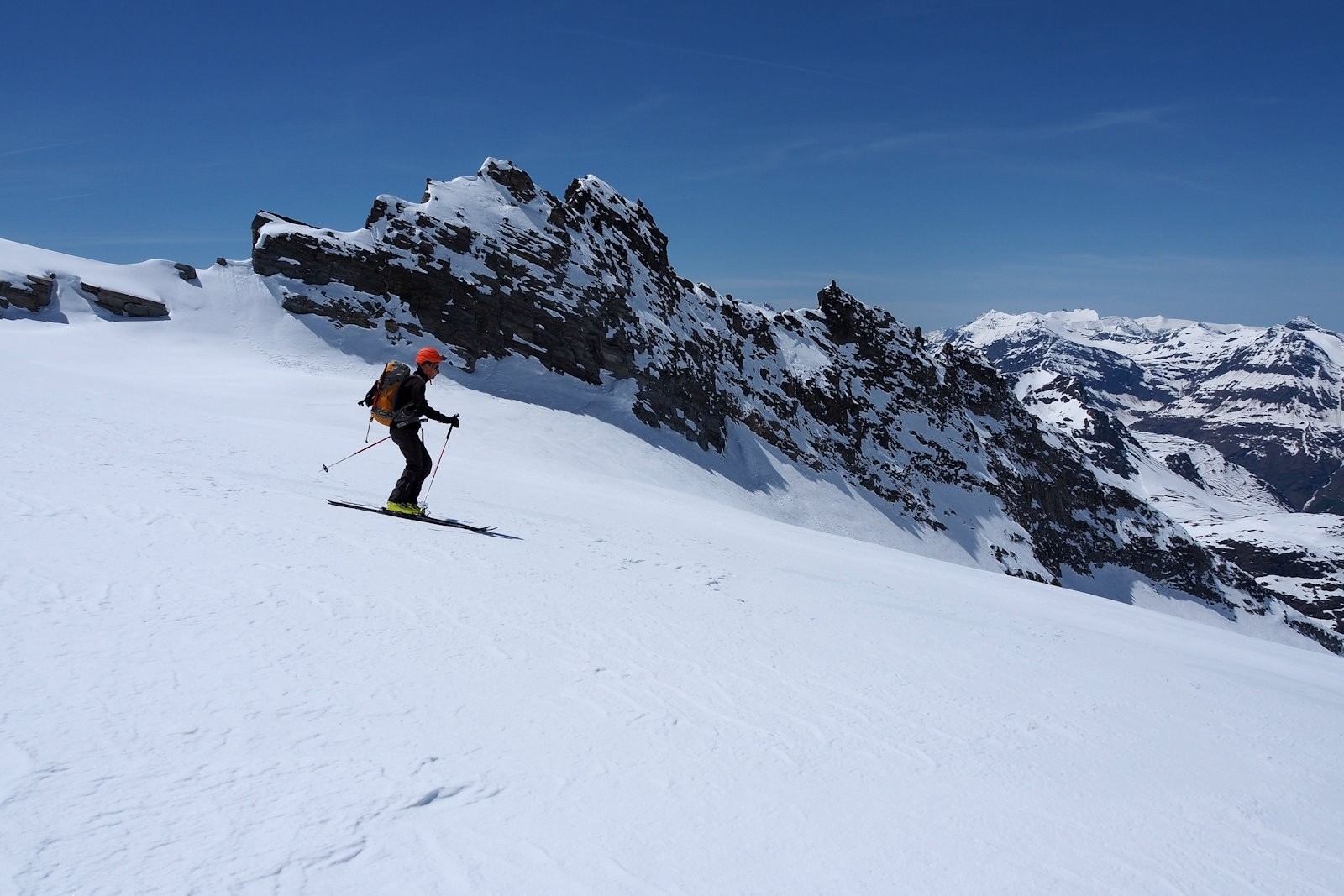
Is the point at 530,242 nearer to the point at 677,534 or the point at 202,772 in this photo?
the point at 677,534

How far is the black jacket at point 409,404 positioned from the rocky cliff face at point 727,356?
1287 inches

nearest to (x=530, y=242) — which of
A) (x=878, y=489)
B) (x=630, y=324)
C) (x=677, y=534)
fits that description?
(x=630, y=324)

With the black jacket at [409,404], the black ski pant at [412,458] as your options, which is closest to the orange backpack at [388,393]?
the black jacket at [409,404]

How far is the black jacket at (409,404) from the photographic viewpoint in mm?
10672

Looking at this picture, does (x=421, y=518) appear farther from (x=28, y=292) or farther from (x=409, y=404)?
(x=28, y=292)

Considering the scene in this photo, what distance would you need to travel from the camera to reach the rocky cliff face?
145 ft

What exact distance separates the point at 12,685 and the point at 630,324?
52.0 meters

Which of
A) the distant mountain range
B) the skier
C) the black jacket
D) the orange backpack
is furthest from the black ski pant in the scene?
the distant mountain range

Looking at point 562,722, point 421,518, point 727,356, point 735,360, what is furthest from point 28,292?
point 735,360

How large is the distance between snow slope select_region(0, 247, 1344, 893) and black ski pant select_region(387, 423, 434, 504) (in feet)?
4.08

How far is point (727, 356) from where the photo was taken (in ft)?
225

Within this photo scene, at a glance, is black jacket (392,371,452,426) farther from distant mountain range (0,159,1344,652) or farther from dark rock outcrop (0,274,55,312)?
dark rock outcrop (0,274,55,312)

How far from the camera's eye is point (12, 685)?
371cm

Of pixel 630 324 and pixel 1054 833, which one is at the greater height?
pixel 630 324
